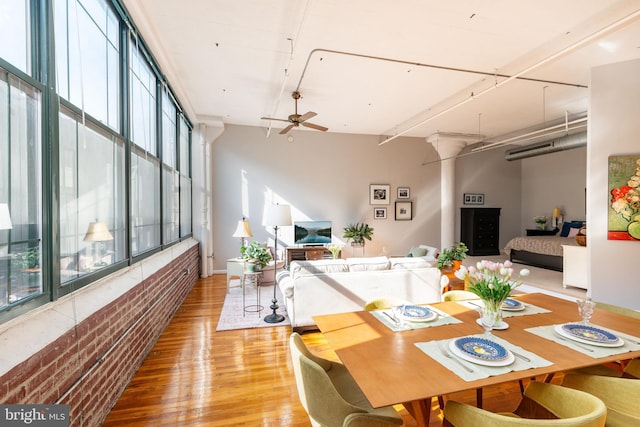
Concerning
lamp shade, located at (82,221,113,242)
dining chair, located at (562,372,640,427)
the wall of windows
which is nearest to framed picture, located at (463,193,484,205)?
dining chair, located at (562,372,640,427)

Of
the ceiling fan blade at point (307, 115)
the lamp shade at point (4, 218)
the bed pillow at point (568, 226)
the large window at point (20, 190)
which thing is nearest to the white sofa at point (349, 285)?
the ceiling fan blade at point (307, 115)

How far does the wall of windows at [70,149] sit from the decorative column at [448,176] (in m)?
6.92

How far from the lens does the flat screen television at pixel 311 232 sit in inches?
273

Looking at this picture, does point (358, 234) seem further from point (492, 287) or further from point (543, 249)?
point (492, 287)

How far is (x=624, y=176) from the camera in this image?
3652mm

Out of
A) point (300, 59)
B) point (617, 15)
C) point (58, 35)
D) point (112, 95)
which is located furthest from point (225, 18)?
point (617, 15)

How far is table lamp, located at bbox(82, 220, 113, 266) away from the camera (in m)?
2.13

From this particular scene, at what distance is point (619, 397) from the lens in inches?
53.4

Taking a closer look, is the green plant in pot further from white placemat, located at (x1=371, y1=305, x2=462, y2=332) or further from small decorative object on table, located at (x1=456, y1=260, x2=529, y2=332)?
small decorative object on table, located at (x1=456, y1=260, x2=529, y2=332)

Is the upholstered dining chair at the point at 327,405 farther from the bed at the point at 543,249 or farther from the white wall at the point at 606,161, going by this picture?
the bed at the point at 543,249

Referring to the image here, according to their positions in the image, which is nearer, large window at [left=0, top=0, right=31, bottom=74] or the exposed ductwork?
large window at [left=0, top=0, right=31, bottom=74]

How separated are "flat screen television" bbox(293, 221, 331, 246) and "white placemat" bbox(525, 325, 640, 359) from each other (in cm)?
547

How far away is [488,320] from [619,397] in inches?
23.6

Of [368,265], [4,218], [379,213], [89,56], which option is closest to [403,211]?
[379,213]
